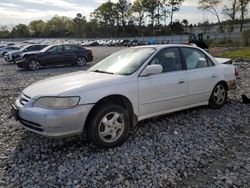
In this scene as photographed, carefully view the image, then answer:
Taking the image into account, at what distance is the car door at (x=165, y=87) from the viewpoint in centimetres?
505

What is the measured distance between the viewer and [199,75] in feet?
19.8

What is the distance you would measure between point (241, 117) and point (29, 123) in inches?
163

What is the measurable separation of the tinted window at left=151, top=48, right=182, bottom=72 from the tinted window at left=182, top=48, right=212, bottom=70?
0.22 meters

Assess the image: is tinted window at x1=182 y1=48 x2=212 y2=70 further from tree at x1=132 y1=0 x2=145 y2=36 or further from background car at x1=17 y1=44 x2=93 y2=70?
tree at x1=132 y1=0 x2=145 y2=36

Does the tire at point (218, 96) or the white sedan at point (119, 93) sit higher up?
the white sedan at point (119, 93)

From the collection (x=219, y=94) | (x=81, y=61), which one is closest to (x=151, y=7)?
(x=81, y=61)

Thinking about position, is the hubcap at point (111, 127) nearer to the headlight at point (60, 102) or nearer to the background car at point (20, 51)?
the headlight at point (60, 102)

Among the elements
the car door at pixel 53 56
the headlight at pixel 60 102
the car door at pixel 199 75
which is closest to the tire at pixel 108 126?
the headlight at pixel 60 102

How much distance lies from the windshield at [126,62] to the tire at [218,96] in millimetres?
1885

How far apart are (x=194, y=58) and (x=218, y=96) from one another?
1105 mm

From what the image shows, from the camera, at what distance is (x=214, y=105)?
259 inches

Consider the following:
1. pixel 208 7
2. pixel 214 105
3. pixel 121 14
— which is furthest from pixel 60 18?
pixel 214 105

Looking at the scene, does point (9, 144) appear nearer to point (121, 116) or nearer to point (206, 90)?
point (121, 116)

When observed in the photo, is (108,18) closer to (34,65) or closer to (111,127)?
(34,65)
